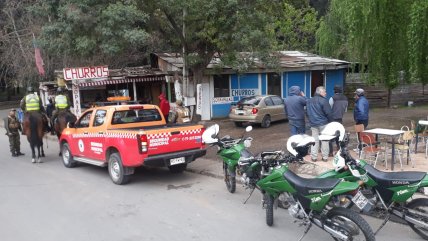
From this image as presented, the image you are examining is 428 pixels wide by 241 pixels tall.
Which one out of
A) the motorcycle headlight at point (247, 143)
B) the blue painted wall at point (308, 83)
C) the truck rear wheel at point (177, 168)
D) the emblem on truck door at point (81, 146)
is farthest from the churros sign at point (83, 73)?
the blue painted wall at point (308, 83)

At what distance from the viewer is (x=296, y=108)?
9914 millimetres

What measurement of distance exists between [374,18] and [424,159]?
16.8 feet

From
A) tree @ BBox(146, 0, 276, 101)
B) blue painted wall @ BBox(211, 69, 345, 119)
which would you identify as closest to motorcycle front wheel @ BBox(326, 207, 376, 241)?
tree @ BBox(146, 0, 276, 101)

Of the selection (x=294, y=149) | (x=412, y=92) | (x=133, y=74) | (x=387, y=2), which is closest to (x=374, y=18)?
(x=387, y=2)

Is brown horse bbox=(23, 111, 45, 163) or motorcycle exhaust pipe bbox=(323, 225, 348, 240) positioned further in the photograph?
brown horse bbox=(23, 111, 45, 163)

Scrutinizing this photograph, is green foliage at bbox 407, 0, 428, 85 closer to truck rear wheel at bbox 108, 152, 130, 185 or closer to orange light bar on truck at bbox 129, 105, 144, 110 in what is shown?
orange light bar on truck at bbox 129, 105, 144, 110

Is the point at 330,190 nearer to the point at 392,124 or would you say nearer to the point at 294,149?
the point at 294,149

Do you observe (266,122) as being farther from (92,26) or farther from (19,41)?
(19,41)

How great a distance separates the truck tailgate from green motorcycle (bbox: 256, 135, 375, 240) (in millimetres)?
3338

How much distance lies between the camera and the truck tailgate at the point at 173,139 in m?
8.95

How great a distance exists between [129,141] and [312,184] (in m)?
4.64

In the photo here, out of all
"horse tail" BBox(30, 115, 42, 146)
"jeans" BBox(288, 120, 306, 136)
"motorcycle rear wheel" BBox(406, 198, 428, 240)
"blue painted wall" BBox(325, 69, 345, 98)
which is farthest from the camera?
"blue painted wall" BBox(325, 69, 345, 98)

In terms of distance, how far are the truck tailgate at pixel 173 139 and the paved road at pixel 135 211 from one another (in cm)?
82

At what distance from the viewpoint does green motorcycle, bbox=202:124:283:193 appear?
23.9 feet
